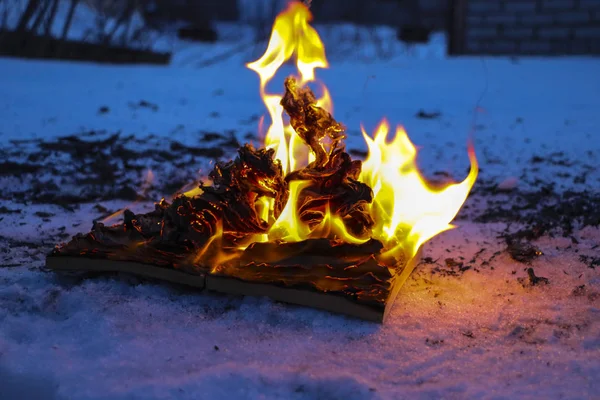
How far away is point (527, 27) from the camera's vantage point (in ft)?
38.7

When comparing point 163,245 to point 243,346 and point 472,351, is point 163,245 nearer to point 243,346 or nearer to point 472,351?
point 243,346

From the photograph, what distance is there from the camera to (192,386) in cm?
183

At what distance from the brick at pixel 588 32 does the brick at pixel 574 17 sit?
6.3 inches

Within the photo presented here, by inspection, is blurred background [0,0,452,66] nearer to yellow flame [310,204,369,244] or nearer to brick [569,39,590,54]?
brick [569,39,590,54]

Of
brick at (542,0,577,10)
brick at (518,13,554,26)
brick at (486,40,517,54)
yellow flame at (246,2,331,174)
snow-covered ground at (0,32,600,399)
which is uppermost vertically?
brick at (542,0,577,10)

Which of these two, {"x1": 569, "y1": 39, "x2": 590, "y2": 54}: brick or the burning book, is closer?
the burning book

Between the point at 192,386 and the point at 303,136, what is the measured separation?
1.27 metres

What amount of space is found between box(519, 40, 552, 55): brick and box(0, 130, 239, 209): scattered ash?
328 inches

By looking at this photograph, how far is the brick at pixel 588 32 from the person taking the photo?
37.6 feet

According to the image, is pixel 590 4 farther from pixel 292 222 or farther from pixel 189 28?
pixel 189 28

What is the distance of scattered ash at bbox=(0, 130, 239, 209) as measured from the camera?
4.11 m

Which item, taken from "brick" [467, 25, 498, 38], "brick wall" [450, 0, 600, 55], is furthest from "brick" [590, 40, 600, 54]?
"brick" [467, 25, 498, 38]

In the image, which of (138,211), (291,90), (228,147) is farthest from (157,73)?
(291,90)

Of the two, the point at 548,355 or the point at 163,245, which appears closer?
the point at 548,355
